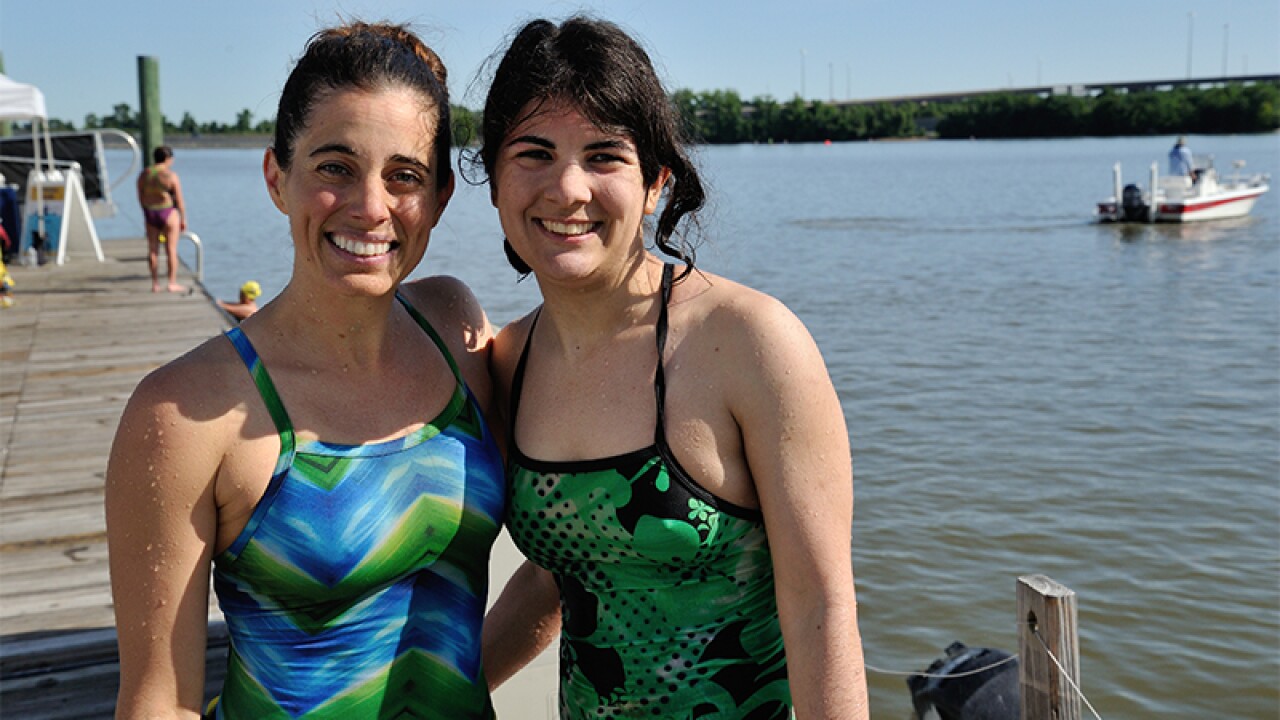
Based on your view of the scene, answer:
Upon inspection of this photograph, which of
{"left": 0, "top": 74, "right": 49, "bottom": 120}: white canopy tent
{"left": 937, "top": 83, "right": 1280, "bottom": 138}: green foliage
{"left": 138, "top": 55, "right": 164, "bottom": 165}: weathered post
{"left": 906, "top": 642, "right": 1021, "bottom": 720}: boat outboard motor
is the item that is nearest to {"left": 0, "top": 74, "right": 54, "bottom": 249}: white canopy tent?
{"left": 0, "top": 74, "right": 49, "bottom": 120}: white canopy tent

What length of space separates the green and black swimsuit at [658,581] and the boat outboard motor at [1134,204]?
111ft

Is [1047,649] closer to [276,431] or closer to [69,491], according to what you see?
[276,431]

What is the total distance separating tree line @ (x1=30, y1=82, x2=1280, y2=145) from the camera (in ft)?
398

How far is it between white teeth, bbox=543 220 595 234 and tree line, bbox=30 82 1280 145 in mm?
90399

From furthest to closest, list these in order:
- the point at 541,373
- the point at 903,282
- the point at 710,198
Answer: the point at 903,282 < the point at 710,198 < the point at 541,373

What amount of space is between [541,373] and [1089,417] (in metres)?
11.9

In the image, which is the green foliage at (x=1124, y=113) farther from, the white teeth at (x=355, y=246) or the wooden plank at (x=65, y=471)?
the white teeth at (x=355, y=246)

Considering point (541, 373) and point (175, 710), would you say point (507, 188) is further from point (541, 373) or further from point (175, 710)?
point (175, 710)

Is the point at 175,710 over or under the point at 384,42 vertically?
under

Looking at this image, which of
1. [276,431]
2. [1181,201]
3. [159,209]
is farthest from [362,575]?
[1181,201]

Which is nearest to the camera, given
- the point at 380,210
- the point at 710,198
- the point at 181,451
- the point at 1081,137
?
the point at 181,451

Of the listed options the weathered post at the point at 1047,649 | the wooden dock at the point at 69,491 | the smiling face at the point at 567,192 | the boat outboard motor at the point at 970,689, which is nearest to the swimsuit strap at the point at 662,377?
A: the smiling face at the point at 567,192

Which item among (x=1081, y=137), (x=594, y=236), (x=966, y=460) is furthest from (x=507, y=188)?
(x=1081, y=137)

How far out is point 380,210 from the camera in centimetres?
212
